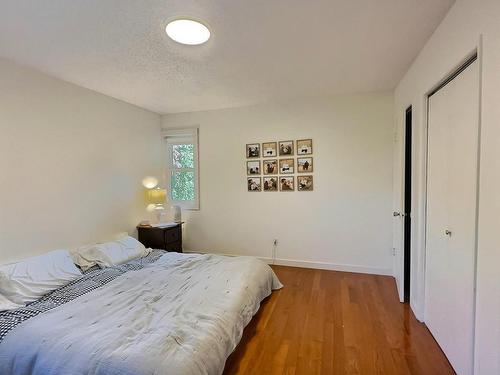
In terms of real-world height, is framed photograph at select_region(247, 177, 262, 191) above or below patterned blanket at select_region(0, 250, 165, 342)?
above

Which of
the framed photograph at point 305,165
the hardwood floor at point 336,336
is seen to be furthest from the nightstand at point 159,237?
the framed photograph at point 305,165

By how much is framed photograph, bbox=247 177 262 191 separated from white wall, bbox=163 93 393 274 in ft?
0.35

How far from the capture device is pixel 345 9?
1.63 meters

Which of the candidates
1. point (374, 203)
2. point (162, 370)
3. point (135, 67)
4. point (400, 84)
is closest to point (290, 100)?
point (400, 84)

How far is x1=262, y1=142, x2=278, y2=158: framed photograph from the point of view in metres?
3.72

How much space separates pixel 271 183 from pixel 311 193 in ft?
1.93

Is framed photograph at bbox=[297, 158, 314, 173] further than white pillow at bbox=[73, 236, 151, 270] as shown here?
Yes

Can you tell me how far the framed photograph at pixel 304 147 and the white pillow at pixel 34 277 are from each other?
2900 millimetres

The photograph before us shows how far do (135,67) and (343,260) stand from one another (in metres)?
3.34

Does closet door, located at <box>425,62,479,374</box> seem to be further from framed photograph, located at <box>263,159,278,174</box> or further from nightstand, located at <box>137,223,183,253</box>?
nightstand, located at <box>137,223,183,253</box>

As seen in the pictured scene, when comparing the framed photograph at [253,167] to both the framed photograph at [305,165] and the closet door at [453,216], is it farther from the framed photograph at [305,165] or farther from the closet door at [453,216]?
the closet door at [453,216]

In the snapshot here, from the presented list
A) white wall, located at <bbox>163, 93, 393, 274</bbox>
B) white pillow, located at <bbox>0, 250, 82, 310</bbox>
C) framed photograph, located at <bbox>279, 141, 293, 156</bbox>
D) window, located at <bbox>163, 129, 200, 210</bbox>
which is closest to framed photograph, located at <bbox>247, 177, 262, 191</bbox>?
white wall, located at <bbox>163, 93, 393, 274</bbox>

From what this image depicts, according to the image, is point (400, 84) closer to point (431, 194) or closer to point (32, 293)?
point (431, 194)

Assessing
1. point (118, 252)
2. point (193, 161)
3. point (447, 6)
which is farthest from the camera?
point (193, 161)
